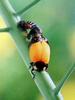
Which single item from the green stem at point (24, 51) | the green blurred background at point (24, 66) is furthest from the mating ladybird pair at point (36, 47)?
the green blurred background at point (24, 66)

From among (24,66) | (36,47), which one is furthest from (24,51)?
(24,66)

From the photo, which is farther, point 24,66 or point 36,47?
point 24,66

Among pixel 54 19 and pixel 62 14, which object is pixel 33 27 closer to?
pixel 54 19

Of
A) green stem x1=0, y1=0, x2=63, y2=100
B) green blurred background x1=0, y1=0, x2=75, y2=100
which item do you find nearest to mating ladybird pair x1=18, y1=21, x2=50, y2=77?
green stem x1=0, y1=0, x2=63, y2=100

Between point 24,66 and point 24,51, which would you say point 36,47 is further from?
point 24,66

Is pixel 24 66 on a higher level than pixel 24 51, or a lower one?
lower
